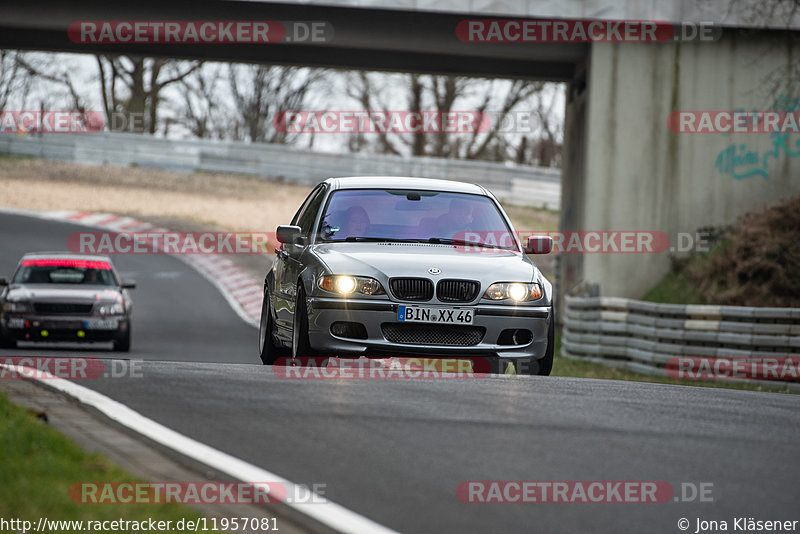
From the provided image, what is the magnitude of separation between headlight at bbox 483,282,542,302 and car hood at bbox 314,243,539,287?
4cm

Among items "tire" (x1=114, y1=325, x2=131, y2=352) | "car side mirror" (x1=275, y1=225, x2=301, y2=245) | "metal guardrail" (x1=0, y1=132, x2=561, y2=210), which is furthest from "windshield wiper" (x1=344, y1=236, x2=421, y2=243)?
"metal guardrail" (x1=0, y1=132, x2=561, y2=210)

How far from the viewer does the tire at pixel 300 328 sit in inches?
398

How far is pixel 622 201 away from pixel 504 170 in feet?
87.2

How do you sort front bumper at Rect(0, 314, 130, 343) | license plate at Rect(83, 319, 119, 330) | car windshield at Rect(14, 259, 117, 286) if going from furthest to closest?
1. car windshield at Rect(14, 259, 117, 286)
2. license plate at Rect(83, 319, 119, 330)
3. front bumper at Rect(0, 314, 130, 343)

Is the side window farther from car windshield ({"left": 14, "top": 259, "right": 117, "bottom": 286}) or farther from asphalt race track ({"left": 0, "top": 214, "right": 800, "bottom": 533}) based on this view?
car windshield ({"left": 14, "top": 259, "right": 117, "bottom": 286})

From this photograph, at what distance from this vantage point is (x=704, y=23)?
23.5 m

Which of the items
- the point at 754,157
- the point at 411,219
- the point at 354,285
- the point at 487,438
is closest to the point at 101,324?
the point at 411,219

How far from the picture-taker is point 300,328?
10.2 metres

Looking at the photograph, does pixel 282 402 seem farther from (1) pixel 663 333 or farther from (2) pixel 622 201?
(2) pixel 622 201

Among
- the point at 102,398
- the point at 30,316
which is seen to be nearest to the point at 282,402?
the point at 102,398

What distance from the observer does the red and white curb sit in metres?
29.3

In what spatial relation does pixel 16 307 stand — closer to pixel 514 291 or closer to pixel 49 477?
pixel 514 291

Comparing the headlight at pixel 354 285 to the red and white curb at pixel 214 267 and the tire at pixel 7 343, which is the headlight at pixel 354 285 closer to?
the tire at pixel 7 343

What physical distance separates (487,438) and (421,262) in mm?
3297
